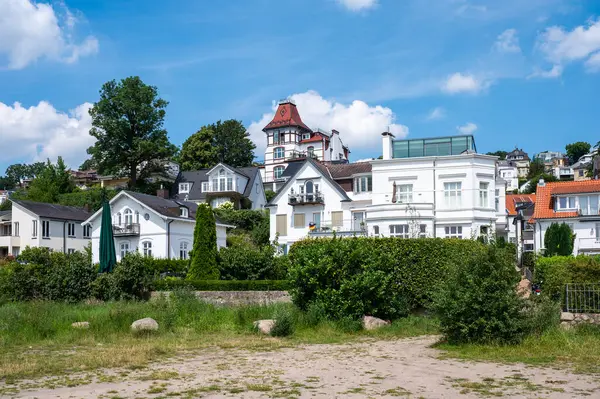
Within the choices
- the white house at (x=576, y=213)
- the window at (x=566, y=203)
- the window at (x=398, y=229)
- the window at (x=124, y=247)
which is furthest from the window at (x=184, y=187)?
the window at (x=566, y=203)

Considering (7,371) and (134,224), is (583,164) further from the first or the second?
(7,371)

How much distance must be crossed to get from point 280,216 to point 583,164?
376 feet

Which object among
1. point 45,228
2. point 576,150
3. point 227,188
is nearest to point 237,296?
point 45,228

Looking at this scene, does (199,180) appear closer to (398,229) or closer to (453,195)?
(398,229)

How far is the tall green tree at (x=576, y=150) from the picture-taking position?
572 feet

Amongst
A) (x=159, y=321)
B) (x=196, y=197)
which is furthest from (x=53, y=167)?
(x=159, y=321)

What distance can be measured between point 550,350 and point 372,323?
7.55m

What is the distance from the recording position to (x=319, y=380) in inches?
513

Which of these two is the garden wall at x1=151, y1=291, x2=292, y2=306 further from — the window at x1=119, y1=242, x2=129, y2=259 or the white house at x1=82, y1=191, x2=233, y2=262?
the window at x1=119, y1=242, x2=129, y2=259

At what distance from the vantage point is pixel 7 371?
14227 millimetres

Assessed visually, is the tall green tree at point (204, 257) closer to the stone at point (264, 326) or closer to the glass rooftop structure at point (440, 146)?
the stone at point (264, 326)

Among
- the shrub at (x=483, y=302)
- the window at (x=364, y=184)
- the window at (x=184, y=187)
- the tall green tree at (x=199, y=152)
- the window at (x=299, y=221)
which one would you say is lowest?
the shrub at (x=483, y=302)

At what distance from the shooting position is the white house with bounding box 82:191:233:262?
4994 cm

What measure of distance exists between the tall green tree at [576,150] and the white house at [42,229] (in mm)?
148767
